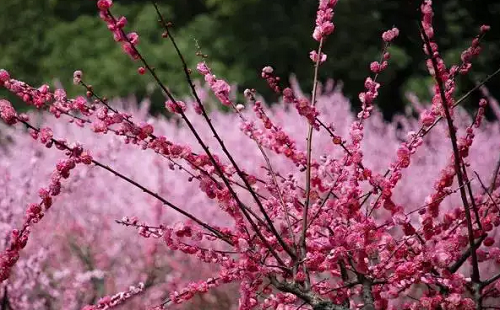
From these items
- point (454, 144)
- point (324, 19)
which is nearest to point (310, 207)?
point (324, 19)

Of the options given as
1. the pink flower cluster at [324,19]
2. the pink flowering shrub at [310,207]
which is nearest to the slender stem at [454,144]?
the pink flowering shrub at [310,207]

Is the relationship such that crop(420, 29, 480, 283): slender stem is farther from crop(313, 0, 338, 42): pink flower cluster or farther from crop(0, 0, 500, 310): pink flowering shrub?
crop(313, 0, 338, 42): pink flower cluster

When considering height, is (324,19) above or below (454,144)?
above

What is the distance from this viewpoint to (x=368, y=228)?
1.86m

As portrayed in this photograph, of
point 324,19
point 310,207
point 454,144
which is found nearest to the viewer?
point 454,144

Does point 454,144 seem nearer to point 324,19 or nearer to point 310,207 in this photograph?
point 324,19

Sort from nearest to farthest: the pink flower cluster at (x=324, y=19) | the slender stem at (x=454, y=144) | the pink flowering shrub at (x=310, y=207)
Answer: the slender stem at (x=454, y=144)
the pink flowering shrub at (x=310, y=207)
the pink flower cluster at (x=324, y=19)

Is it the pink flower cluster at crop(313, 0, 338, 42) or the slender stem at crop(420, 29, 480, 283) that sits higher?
the pink flower cluster at crop(313, 0, 338, 42)

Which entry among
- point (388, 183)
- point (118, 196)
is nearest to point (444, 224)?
point (388, 183)

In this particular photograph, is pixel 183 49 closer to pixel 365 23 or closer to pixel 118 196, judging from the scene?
pixel 365 23

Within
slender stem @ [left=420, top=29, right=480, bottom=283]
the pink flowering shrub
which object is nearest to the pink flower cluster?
the pink flowering shrub

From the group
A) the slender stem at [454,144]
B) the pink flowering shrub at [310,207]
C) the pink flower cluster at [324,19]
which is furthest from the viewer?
the pink flower cluster at [324,19]

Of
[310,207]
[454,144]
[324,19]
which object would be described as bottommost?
[454,144]

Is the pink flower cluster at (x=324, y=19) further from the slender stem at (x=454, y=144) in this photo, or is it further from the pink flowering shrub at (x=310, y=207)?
the slender stem at (x=454, y=144)
